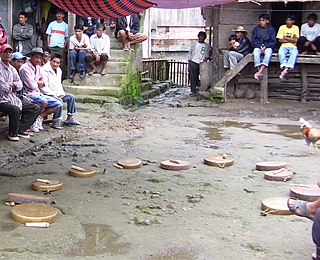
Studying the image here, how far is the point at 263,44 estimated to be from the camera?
13812 millimetres

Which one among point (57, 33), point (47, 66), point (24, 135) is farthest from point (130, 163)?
point (57, 33)

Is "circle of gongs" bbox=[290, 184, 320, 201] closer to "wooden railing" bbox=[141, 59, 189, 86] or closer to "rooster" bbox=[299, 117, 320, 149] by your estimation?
"rooster" bbox=[299, 117, 320, 149]

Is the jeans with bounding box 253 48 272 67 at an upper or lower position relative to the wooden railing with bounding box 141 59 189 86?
upper

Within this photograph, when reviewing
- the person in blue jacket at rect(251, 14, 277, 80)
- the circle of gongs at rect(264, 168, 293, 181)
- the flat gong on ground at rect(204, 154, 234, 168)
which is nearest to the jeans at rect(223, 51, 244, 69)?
the person in blue jacket at rect(251, 14, 277, 80)

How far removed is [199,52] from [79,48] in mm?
4167

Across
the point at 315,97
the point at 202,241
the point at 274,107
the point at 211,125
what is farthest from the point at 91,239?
the point at 315,97

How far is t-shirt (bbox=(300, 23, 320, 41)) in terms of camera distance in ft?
45.4

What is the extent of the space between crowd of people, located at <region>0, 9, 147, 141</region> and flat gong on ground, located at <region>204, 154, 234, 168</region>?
279 cm

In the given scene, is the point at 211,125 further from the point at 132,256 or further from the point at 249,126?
the point at 132,256

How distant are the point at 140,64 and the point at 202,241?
1071cm

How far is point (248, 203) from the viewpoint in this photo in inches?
226

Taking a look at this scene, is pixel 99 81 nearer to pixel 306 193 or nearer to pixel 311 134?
pixel 311 134

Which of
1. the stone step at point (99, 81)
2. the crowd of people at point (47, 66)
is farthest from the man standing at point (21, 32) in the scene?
the stone step at point (99, 81)

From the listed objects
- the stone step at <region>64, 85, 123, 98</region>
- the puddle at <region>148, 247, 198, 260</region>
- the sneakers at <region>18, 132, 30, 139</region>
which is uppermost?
the stone step at <region>64, 85, 123, 98</region>
